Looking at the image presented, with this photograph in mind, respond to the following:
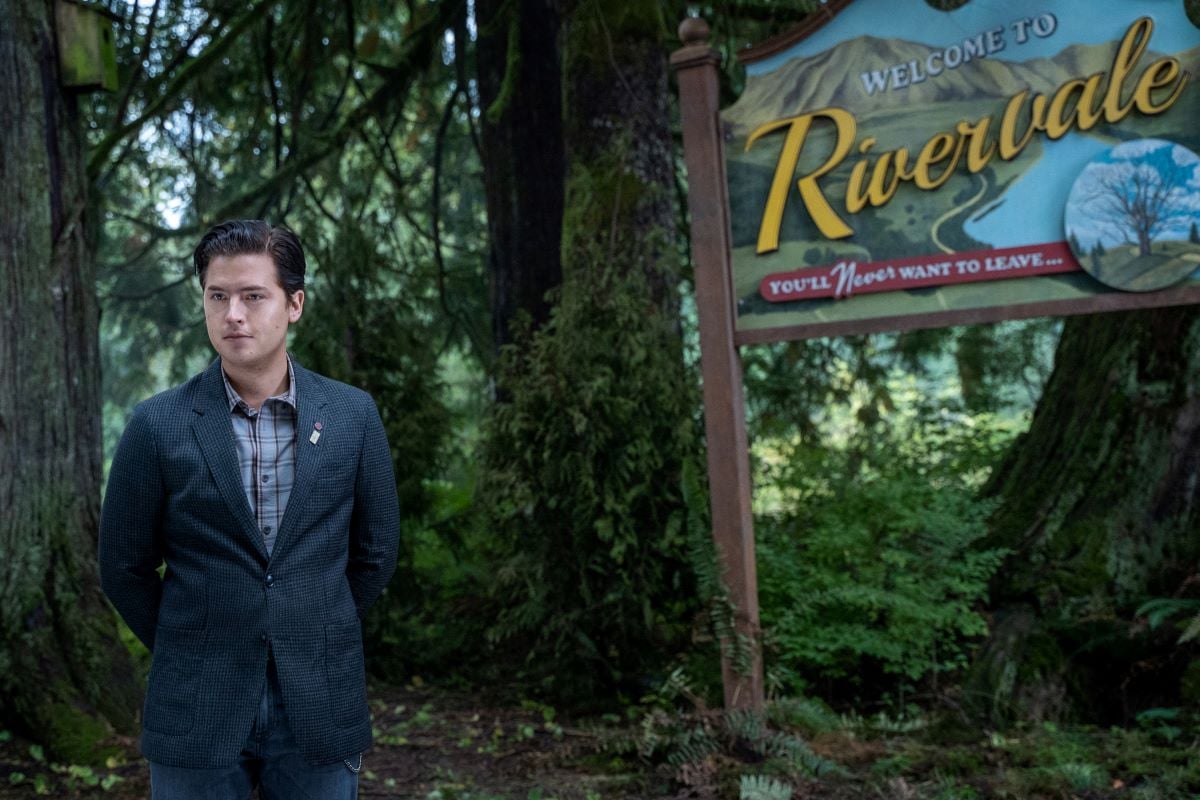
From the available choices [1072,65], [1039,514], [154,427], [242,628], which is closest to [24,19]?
[154,427]

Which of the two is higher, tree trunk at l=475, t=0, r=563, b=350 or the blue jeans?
→ tree trunk at l=475, t=0, r=563, b=350

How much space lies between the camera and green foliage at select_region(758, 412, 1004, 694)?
582 cm

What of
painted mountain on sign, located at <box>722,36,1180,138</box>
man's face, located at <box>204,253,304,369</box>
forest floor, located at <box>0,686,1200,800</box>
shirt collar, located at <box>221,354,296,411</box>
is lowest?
A: forest floor, located at <box>0,686,1200,800</box>

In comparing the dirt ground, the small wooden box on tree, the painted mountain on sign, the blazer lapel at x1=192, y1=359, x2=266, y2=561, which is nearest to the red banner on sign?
the painted mountain on sign

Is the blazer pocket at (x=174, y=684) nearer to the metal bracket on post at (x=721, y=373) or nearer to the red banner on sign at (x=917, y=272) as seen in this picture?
the metal bracket on post at (x=721, y=373)

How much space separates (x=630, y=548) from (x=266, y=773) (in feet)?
10.8

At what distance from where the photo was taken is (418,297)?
7.03m

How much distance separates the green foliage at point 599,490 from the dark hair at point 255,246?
3055mm

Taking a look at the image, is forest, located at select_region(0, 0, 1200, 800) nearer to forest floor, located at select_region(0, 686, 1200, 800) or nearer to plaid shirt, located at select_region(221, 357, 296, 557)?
forest floor, located at select_region(0, 686, 1200, 800)

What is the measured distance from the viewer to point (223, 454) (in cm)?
262

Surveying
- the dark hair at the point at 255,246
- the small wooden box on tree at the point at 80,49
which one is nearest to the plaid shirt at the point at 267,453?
the dark hair at the point at 255,246

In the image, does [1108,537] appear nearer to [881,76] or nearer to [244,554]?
[881,76]

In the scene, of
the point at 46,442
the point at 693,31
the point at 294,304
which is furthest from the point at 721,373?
the point at 46,442

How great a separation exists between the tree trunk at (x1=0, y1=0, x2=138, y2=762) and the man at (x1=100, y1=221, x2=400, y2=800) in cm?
288
